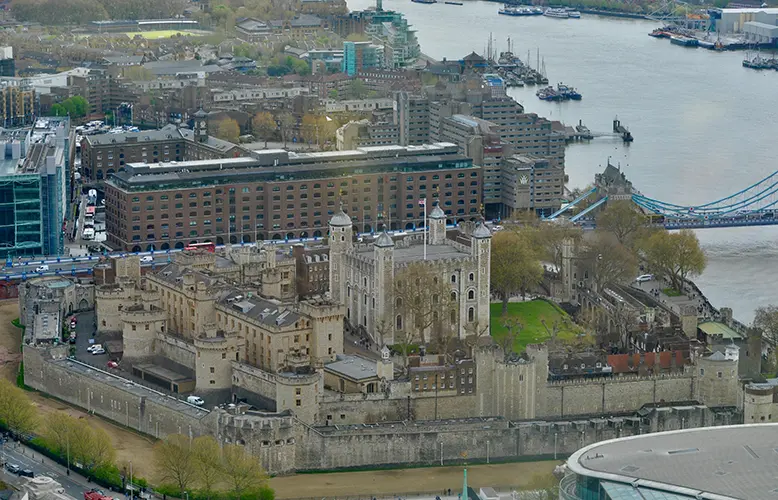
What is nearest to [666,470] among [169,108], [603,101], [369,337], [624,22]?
[369,337]

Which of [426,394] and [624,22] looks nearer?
[426,394]

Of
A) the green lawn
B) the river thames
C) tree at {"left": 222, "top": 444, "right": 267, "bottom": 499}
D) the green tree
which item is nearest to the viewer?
tree at {"left": 222, "top": 444, "right": 267, "bottom": 499}

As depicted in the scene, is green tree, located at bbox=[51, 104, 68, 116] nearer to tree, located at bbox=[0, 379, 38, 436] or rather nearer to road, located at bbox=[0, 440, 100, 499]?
tree, located at bbox=[0, 379, 38, 436]

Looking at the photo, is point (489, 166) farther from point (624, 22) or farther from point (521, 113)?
point (624, 22)

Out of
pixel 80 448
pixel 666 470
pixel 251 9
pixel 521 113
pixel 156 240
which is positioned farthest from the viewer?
pixel 251 9

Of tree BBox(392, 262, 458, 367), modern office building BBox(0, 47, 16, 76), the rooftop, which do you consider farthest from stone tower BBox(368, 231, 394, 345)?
modern office building BBox(0, 47, 16, 76)

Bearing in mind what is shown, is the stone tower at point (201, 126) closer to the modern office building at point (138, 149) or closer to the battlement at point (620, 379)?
the modern office building at point (138, 149)

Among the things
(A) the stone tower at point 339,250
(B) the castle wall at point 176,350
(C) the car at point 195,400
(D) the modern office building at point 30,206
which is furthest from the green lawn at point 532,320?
(D) the modern office building at point 30,206

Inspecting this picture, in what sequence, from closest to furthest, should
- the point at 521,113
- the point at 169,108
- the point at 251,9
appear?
the point at 521,113 → the point at 169,108 → the point at 251,9
